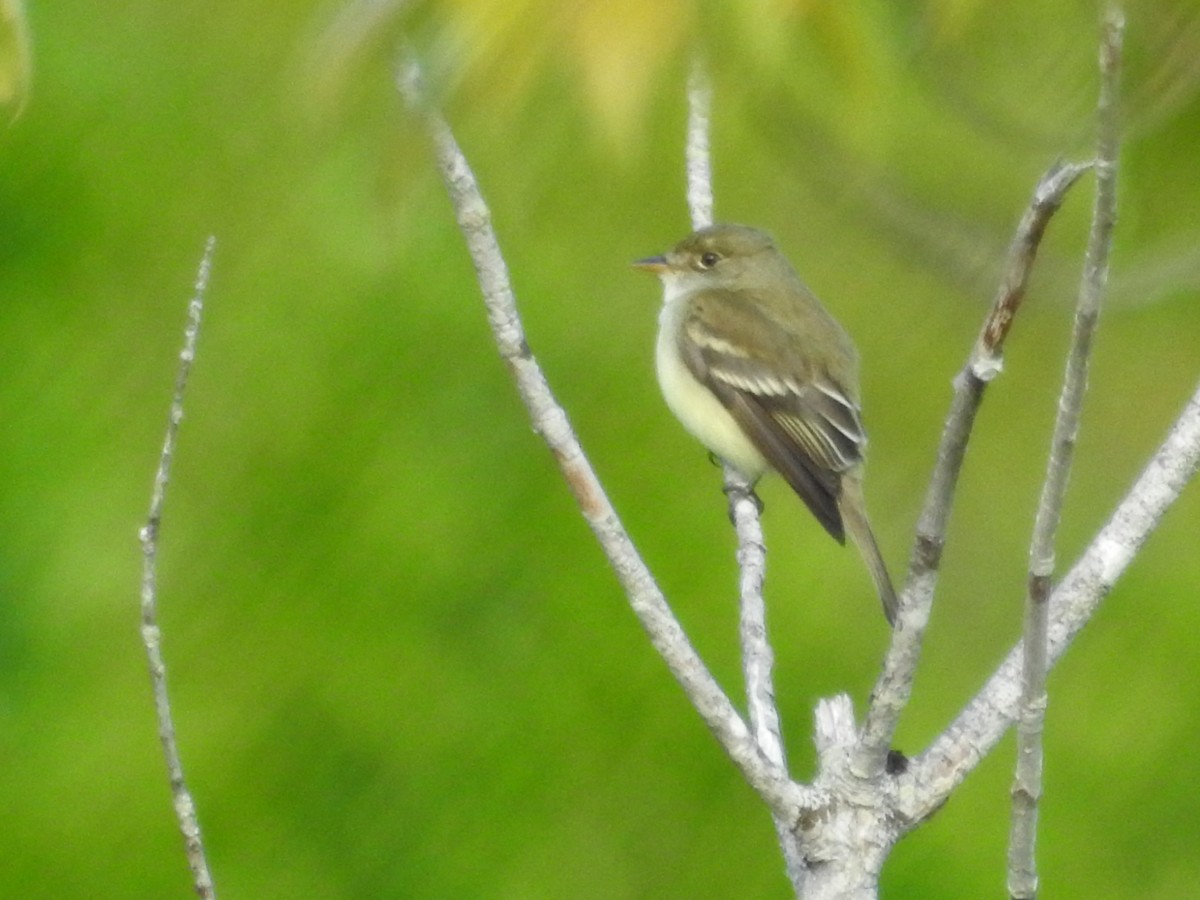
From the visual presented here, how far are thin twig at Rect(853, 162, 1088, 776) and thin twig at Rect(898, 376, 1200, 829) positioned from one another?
3.3 inches

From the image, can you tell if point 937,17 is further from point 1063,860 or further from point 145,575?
point 1063,860

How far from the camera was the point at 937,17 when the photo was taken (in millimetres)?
1430

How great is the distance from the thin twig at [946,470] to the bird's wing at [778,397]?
188 centimetres

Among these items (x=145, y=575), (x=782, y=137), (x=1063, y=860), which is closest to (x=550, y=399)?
(x=145, y=575)

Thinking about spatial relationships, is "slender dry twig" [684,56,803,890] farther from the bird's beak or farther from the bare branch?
the bird's beak

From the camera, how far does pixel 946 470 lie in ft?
6.46

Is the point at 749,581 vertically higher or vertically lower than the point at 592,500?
lower

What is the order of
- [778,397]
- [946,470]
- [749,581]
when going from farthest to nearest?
1. [778,397]
2. [749,581]
3. [946,470]

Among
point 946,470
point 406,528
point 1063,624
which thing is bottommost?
point 406,528

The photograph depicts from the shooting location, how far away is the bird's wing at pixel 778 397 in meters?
4.32

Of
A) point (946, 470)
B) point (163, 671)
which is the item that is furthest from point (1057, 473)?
point (163, 671)

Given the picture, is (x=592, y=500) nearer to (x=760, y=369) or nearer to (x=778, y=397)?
(x=778, y=397)

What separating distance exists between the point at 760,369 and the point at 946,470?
281cm

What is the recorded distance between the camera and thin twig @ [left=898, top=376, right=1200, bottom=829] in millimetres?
2391
